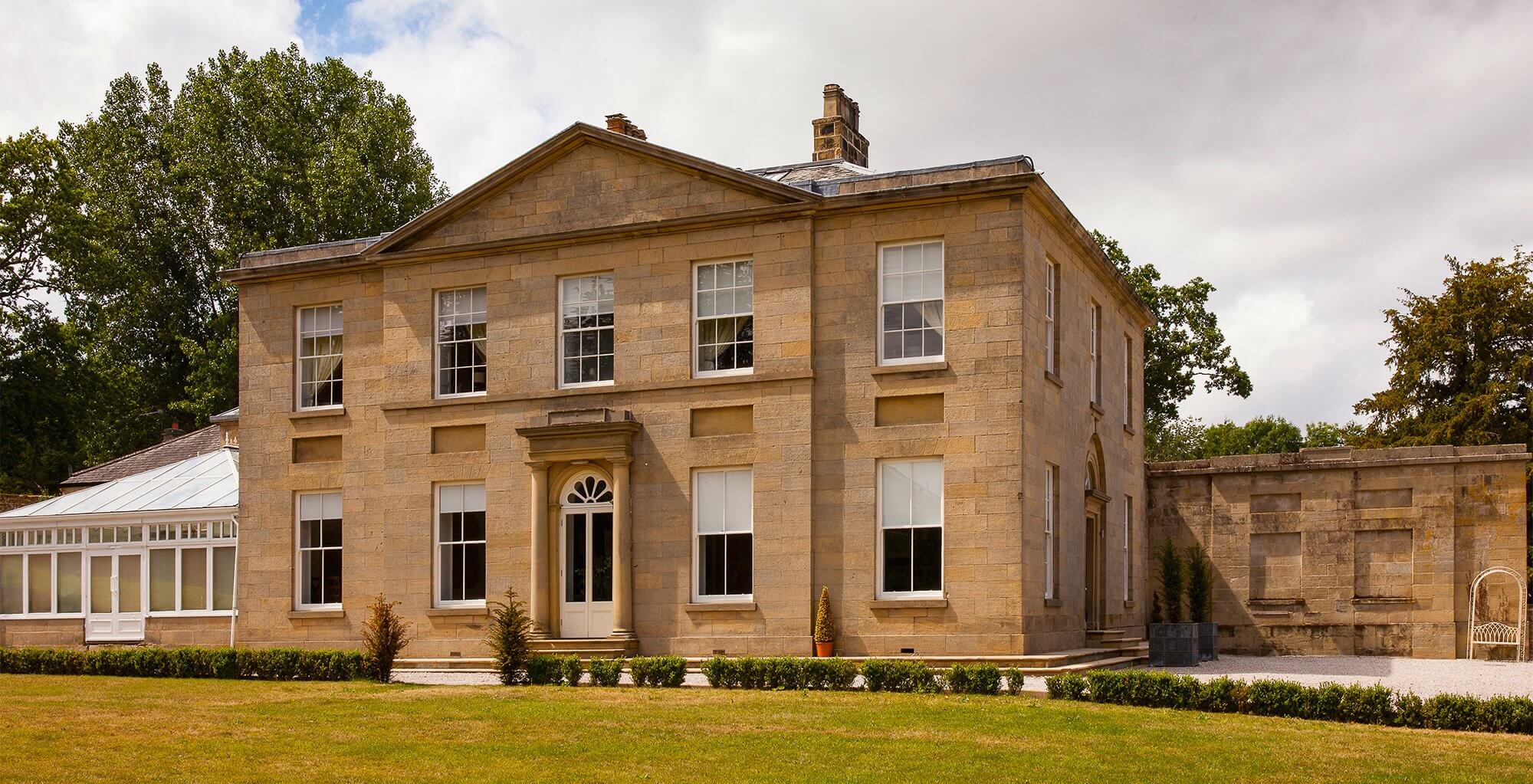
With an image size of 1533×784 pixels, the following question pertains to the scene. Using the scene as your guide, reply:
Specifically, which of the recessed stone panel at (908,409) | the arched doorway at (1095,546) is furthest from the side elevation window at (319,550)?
the arched doorway at (1095,546)

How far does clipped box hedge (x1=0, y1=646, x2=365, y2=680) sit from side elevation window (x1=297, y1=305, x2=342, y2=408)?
18.1 ft

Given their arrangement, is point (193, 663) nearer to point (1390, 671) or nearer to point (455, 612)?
point (455, 612)

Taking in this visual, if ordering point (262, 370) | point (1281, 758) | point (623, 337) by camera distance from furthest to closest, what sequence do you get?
point (262, 370), point (623, 337), point (1281, 758)

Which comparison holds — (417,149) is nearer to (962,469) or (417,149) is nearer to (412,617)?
(412,617)

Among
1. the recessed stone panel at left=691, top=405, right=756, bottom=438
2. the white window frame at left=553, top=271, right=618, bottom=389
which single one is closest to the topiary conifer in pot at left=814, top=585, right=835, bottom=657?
the recessed stone panel at left=691, top=405, right=756, bottom=438

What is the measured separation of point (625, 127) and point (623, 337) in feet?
16.3

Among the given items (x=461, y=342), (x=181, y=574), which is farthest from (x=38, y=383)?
(x=461, y=342)

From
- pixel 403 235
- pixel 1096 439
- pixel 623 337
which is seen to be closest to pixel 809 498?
pixel 623 337

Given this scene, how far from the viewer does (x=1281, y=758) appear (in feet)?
45.1

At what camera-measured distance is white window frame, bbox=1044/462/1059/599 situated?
918 inches

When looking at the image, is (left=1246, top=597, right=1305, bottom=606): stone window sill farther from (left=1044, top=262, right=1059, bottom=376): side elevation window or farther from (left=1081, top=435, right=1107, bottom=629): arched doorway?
(left=1044, top=262, right=1059, bottom=376): side elevation window

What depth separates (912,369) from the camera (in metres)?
22.4

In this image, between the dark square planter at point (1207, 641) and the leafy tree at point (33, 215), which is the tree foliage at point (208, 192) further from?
the dark square planter at point (1207, 641)

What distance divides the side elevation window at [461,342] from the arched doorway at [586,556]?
272 cm
